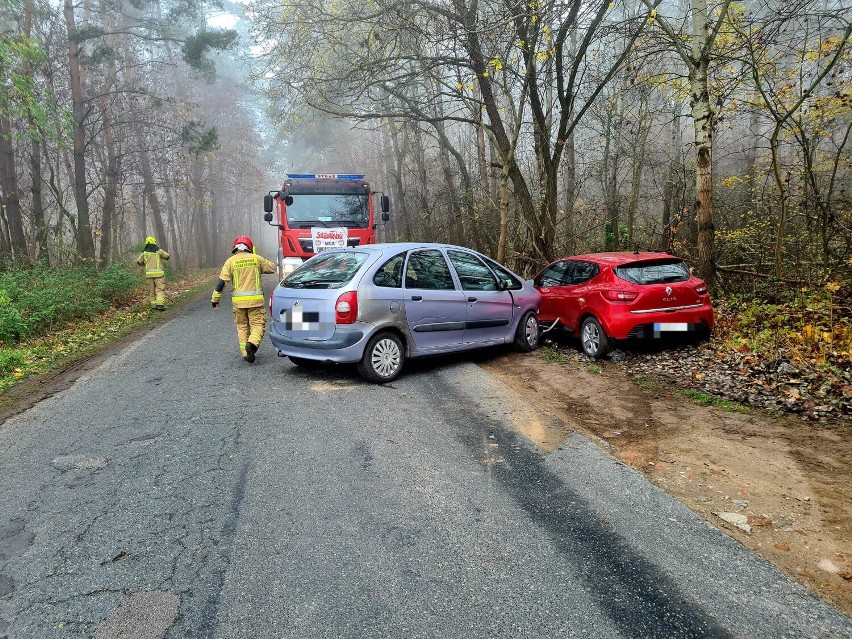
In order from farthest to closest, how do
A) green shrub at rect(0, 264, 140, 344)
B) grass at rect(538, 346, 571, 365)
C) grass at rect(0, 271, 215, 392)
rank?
green shrub at rect(0, 264, 140, 344)
grass at rect(538, 346, 571, 365)
grass at rect(0, 271, 215, 392)

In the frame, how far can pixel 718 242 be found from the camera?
36.9 ft

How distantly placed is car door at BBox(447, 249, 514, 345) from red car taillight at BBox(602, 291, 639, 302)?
1416mm

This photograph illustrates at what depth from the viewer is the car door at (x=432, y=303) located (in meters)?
6.95

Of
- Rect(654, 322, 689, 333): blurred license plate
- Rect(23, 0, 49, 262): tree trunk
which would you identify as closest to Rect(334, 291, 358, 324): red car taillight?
Rect(654, 322, 689, 333): blurred license plate

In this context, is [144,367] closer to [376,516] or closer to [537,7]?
[376,516]

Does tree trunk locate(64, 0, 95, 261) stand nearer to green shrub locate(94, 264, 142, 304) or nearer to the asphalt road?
green shrub locate(94, 264, 142, 304)

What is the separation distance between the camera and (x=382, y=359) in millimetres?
6676

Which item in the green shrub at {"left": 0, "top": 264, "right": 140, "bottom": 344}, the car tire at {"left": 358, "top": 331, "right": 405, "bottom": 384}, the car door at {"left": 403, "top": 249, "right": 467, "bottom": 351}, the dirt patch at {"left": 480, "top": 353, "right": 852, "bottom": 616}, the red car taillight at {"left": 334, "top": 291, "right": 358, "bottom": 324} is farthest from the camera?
the green shrub at {"left": 0, "top": 264, "right": 140, "bottom": 344}

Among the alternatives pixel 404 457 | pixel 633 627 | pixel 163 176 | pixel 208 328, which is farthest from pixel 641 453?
pixel 163 176

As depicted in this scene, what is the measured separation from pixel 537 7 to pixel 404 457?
8.17 meters

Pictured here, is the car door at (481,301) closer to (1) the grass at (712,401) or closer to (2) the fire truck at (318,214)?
(1) the grass at (712,401)

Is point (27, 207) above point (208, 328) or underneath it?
above

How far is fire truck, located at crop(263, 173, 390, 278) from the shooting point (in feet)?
43.5

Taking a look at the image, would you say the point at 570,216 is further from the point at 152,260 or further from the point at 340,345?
the point at 152,260
